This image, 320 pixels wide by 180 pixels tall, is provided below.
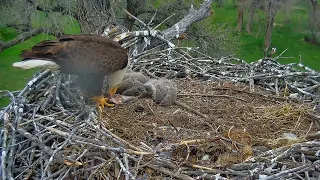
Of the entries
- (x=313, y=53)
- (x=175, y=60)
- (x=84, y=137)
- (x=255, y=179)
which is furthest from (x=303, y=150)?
(x=313, y=53)

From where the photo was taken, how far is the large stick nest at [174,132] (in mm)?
3342

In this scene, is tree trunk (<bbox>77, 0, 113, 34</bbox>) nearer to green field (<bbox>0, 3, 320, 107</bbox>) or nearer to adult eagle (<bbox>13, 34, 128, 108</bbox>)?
adult eagle (<bbox>13, 34, 128, 108</bbox>)

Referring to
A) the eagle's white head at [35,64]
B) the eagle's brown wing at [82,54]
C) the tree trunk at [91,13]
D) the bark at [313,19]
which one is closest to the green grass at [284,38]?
the bark at [313,19]

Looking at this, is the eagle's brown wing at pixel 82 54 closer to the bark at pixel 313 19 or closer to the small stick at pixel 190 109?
the small stick at pixel 190 109

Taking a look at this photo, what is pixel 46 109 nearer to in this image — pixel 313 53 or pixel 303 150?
pixel 303 150

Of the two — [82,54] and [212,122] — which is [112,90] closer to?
[82,54]

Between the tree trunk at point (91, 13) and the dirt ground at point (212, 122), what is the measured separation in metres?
2.94

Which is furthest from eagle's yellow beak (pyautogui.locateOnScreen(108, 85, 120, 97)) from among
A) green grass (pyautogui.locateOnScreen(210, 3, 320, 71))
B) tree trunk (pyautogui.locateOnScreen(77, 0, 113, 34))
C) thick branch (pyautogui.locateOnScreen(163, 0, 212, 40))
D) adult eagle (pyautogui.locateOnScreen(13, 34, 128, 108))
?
green grass (pyautogui.locateOnScreen(210, 3, 320, 71))

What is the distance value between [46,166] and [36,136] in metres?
0.45

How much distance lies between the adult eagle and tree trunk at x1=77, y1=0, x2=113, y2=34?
2.92m

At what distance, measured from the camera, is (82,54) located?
4129mm

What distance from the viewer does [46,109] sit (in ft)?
13.4

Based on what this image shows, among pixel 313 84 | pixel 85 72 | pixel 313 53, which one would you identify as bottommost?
pixel 313 53

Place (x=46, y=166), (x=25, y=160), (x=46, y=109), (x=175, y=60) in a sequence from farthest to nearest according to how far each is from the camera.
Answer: (x=175, y=60), (x=46, y=109), (x=25, y=160), (x=46, y=166)
